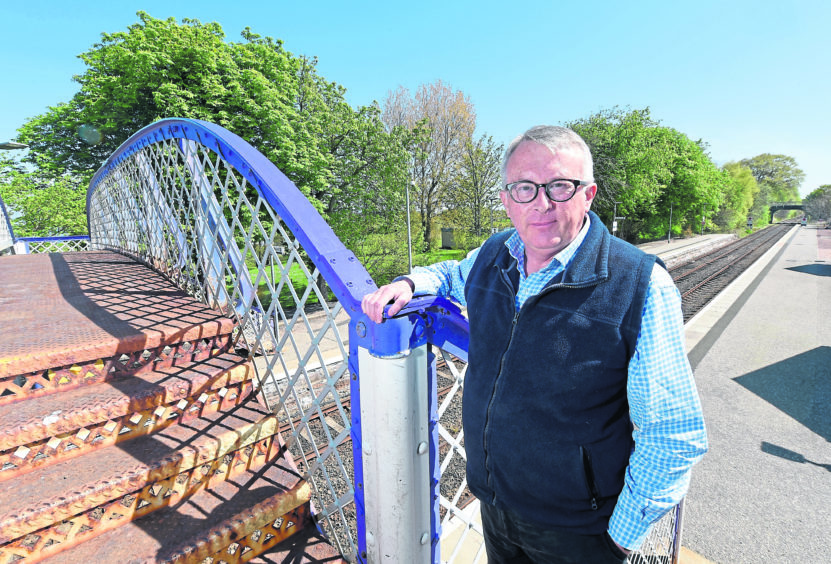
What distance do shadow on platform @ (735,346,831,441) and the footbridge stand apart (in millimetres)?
5478

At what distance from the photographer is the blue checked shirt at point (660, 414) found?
3.57 ft

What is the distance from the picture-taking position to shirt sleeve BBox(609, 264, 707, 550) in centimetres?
109

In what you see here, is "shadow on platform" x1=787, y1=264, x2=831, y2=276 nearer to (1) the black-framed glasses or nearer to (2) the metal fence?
(2) the metal fence

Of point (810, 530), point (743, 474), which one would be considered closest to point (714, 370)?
point (743, 474)

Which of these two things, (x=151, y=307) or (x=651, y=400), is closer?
(x=651, y=400)

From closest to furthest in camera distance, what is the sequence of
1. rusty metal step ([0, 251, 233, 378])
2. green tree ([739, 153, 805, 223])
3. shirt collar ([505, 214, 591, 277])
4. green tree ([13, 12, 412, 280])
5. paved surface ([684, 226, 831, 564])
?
shirt collar ([505, 214, 591, 277])
rusty metal step ([0, 251, 233, 378])
paved surface ([684, 226, 831, 564])
green tree ([13, 12, 412, 280])
green tree ([739, 153, 805, 223])

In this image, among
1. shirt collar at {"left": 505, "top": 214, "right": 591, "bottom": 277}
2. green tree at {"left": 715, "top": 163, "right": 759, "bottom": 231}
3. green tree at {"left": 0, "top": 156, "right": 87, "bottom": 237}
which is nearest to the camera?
shirt collar at {"left": 505, "top": 214, "right": 591, "bottom": 277}

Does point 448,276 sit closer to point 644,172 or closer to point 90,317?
point 90,317

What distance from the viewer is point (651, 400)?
1087mm

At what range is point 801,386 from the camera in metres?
7.33

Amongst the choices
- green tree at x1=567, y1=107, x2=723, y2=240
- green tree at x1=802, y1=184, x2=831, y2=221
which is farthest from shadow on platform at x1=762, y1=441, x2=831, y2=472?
green tree at x1=802, y1=184, x2=831, y2=221

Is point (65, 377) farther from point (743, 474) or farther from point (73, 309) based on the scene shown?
point (743, 474)

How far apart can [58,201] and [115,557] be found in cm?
2141

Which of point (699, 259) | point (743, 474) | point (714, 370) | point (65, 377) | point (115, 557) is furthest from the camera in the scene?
point (699, 259)
